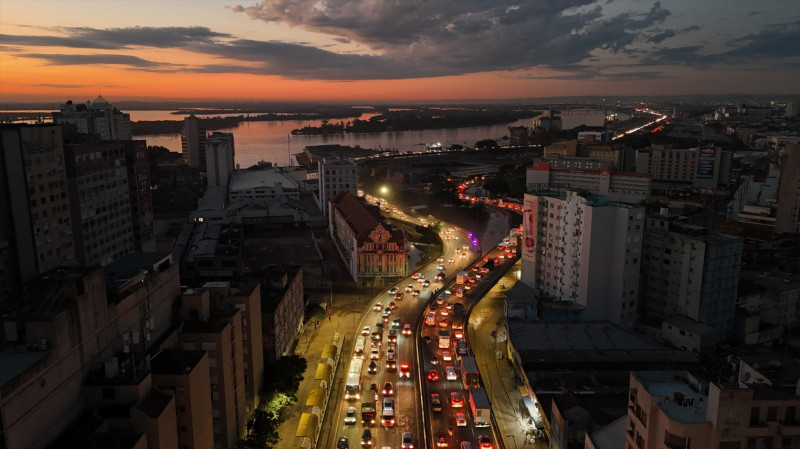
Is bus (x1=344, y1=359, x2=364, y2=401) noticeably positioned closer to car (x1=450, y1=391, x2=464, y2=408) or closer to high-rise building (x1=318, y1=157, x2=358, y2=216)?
car (x1=450, y1=391, x2=464, y2=408)

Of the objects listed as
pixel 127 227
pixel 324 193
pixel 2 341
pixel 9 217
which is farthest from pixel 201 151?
pixel 2 341

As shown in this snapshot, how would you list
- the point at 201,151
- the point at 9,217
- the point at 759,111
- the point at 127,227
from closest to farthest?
the point at 9,217 → the point at 127,227 → the point at 201,151 → the point at 759,111

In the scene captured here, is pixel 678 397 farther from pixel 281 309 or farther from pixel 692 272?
pixel 692 272

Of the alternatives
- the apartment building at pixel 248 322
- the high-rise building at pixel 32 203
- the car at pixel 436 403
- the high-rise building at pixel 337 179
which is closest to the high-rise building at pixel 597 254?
the car at pixel 436 403

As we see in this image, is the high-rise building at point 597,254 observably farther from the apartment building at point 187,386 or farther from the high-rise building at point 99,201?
the high-rise building at point 99,201

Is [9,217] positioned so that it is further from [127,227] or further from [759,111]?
[759,111]

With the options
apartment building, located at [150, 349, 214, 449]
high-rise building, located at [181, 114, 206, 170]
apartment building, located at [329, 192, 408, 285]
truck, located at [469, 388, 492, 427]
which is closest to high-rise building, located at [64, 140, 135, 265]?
apartment building, located at [329, 192, 408, 285]
